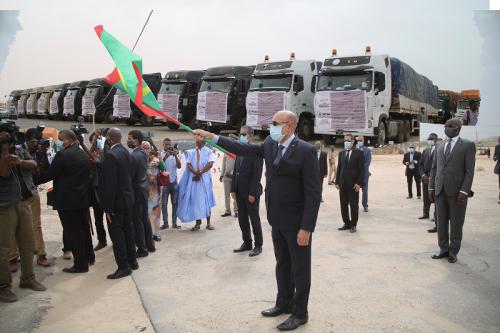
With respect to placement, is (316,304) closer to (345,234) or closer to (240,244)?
(240,244)

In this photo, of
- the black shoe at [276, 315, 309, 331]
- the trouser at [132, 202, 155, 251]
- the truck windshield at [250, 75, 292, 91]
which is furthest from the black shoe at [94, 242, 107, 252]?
the truck windshield at [250, 75, 292, 91]

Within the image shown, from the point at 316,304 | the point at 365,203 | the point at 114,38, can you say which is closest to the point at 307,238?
the point at 316,304

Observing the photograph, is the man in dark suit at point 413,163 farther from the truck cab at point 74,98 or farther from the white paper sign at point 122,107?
the truck cab at point 74,98

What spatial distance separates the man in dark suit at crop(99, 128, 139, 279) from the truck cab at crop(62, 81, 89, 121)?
23717 millimetres

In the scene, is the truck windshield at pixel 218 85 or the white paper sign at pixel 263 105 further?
the truck windshield at pixel 218 85

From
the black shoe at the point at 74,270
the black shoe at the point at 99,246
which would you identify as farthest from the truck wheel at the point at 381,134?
the black shoe at the point at 74,270

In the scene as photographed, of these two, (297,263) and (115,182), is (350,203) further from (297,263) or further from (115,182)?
(115,182)

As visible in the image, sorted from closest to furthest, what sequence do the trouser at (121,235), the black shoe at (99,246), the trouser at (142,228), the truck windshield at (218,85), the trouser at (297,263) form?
the trouser at (297,263)
the trouser at (121,235)
the trouser at (142,228)
the black shoe at (99,246)
the truck windshield at (218,85)

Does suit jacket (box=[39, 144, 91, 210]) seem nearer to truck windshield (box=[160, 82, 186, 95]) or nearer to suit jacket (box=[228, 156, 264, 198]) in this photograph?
suit jacket (box=[228, 156, 264, 198])

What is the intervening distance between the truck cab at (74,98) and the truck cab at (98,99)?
3.28 feet

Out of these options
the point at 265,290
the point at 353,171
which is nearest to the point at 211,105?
the point at 353,171

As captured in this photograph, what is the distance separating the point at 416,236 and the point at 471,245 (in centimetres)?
80

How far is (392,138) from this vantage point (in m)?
18.6

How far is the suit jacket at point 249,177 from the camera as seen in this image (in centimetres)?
602
